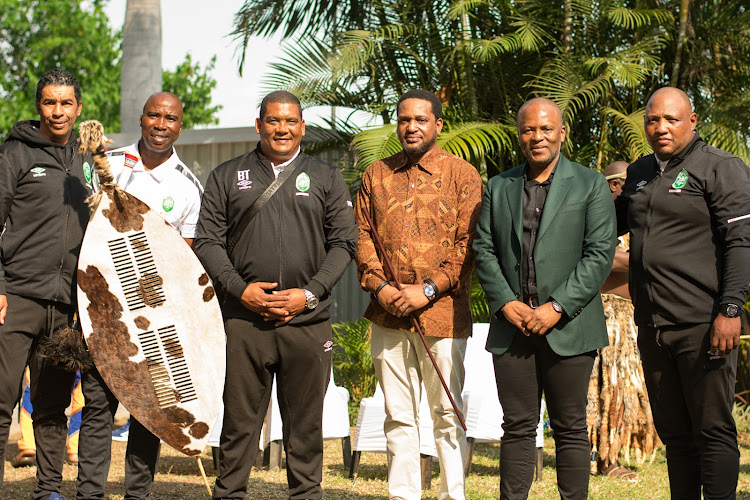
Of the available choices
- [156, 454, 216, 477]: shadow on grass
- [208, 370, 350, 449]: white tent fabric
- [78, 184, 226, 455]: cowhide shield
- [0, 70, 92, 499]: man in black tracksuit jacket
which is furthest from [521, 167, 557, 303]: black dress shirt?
[156, 454, 216, 477]: shadow on grass

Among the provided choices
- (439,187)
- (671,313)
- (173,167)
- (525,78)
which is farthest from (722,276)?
(525,78)

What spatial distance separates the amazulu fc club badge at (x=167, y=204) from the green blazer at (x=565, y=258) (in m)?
1.75

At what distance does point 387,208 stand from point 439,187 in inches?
12.3

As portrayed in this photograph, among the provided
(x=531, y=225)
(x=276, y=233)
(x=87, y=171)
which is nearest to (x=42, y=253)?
(x=87, y=171)

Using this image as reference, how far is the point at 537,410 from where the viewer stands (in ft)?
14.8

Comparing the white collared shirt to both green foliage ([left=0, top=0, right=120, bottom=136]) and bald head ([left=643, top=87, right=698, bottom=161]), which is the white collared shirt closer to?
bald head ([left=643, top=87, right=698, bottom=161])

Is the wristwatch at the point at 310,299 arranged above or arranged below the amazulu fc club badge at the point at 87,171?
below

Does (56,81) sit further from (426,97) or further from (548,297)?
(548,297)

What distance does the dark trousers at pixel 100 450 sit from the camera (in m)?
4.70

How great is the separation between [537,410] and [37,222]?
109 inches

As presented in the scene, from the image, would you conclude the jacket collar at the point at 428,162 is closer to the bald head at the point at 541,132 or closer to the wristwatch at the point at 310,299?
the bald head at the point at 541,132

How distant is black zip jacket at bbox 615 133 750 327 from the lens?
428cm

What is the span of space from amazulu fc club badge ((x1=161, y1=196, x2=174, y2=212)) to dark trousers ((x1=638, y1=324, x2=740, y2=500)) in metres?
2.61

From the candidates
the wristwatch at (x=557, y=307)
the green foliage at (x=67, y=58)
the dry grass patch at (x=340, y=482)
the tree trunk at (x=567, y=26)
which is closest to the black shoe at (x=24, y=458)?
the dry grass patch at (x=340, y=482)
